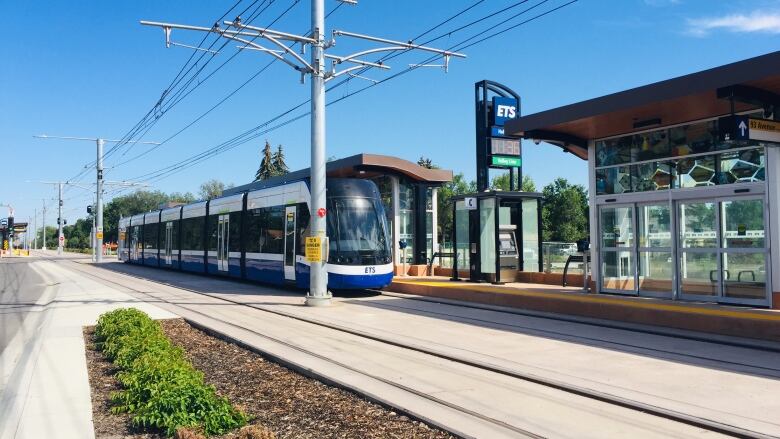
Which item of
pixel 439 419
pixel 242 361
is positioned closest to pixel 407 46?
pixel 242 361

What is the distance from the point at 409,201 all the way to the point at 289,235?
685 centimetres

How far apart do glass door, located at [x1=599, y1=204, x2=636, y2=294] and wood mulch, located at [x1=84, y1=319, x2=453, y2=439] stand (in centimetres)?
958

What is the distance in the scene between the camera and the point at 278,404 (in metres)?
6.52

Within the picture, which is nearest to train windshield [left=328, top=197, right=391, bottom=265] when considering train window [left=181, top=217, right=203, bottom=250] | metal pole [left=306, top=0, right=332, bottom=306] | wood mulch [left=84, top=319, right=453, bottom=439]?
metal pole [left=306, top=0, right=332, bottom=306]

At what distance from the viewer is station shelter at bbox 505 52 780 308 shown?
11.4 m

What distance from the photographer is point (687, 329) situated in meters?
11.3

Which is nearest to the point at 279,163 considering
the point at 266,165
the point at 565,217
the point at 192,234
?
the point at 266,165

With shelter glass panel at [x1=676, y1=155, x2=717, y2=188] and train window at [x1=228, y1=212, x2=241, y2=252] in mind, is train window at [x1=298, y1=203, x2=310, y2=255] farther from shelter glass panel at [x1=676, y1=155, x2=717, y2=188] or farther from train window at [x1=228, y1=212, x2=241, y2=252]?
shelter glass panel at [x1=676, y1=155, x2=717, y2=188]

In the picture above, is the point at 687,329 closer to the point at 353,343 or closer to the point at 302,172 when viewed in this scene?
the point at 353,343

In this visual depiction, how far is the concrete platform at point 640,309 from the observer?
1029cm

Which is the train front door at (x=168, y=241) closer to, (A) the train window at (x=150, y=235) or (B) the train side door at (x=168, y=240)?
(B) the train side door at (x=168, y=240)

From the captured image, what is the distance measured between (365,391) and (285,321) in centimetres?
669

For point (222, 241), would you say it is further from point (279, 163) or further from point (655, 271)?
point (279, 163)

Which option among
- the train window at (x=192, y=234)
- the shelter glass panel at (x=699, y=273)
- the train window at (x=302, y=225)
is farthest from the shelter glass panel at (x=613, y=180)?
the train window at (x=192, y=234)
